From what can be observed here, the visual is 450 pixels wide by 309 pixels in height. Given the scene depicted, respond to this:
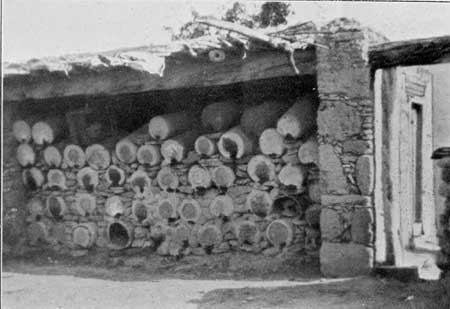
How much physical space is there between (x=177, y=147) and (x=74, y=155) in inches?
67.4

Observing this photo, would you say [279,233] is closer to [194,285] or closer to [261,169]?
[261,169]

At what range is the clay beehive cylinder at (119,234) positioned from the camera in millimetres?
8320

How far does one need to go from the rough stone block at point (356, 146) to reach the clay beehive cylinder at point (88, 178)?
3.74 metres

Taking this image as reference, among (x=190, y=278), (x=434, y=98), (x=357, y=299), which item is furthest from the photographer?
(x=434, y=98)

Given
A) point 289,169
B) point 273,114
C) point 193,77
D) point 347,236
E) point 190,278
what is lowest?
point 190,278

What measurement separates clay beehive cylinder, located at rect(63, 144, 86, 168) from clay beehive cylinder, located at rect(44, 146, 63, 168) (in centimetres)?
13

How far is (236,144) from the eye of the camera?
7.46 metres

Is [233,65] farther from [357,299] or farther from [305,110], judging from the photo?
[357,299]

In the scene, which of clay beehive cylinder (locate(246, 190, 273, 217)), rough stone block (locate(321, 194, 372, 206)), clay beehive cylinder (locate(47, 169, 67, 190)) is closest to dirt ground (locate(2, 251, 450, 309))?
clay beehive cylinder (locate(246, 190, 273, 217))

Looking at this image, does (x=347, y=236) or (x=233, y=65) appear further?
(x=233, y=65)

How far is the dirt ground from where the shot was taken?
5672mm

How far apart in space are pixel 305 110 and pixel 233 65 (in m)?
1.05

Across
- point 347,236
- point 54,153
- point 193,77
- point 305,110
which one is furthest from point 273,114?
point 54,153

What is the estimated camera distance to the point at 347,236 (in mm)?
6617
